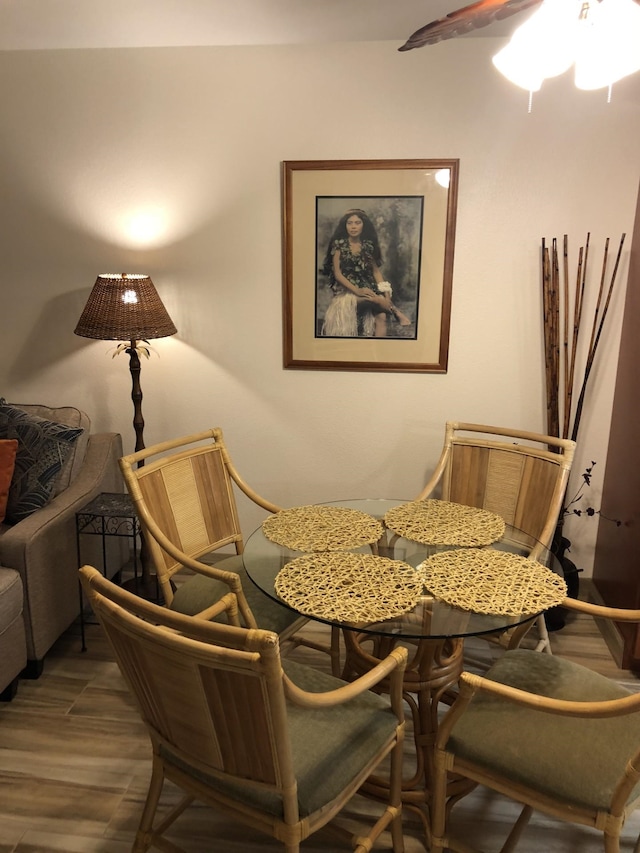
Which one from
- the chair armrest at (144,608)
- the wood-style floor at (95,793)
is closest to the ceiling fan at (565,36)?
the chair armrest at (144,608)

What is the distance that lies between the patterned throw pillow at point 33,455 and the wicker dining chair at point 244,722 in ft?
4.51

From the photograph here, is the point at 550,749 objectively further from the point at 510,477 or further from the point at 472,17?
the point at 472,17

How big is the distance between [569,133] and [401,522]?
1.75 meters

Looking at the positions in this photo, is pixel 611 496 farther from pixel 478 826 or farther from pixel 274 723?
pixel 274 723

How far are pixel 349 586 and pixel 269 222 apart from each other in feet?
5.84

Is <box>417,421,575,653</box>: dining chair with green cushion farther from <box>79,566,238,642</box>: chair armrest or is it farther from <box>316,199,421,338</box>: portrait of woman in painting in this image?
<box>79,566,238,642</box>: chair armrest

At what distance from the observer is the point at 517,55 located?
138 centimetres

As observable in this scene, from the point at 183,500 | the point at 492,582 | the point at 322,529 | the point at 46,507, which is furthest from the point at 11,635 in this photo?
the point at 492,582

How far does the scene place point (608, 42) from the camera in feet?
4.21

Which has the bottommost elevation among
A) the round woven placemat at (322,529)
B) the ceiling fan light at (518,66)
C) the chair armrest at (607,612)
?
the chair armrest at (607,612)

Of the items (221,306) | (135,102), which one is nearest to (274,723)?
(221,306)

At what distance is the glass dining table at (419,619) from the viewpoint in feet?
5.13

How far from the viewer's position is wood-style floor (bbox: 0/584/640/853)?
5.84ft

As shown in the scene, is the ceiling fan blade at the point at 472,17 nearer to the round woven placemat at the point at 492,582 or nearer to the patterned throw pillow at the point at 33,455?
the round woven placemat at the point at 492,582
